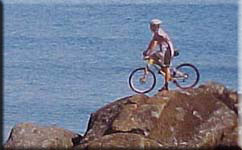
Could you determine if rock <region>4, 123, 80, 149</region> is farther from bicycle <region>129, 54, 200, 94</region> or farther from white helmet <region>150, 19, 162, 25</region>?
white helmet <region>150, 19, 162, 25</region>

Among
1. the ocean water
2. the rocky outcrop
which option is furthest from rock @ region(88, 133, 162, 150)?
the ocean water

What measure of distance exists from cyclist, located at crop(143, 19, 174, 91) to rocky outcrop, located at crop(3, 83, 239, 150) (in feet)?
0.37

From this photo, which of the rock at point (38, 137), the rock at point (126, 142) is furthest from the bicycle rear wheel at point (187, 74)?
the rock at point (38, 137)

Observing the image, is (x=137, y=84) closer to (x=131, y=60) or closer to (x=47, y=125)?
(x=131, y=60)

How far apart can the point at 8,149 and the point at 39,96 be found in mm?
264

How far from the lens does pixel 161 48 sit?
269cm

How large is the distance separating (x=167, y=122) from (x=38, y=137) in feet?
1.77

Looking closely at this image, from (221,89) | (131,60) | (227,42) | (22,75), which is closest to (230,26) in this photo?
(227,42)

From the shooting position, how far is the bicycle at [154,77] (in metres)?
2.68

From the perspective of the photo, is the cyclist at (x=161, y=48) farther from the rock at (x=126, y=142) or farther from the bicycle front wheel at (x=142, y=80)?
the rock at (x=126, y=142)

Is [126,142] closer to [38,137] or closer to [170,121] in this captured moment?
[170,121]

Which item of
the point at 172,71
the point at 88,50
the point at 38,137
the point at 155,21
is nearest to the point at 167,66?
the point at 172,71

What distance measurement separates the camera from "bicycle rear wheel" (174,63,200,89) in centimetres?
268

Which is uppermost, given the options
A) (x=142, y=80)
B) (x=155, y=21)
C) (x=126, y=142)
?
(x=155, y=21)
